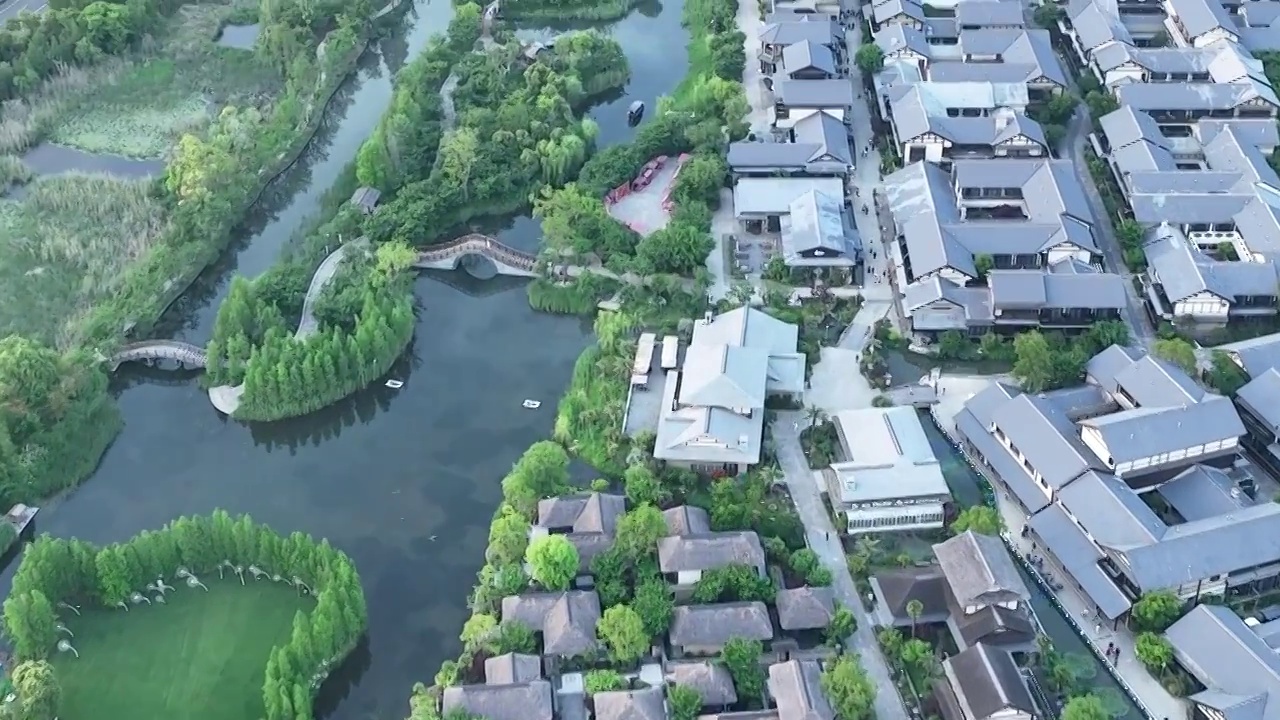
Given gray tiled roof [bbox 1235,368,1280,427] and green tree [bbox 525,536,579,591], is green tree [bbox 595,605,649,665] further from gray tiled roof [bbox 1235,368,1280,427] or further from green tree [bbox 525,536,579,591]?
gray tiled roof [bbox 1235,368,1280,427]

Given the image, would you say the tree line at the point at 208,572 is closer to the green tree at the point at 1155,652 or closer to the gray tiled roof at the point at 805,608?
the gray tiled roof at the point at 805,608

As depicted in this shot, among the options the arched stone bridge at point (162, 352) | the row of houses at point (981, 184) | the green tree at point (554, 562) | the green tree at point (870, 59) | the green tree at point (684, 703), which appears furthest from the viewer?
the green tree at point (870, 59)

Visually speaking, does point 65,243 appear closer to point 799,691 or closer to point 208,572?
point 208,572

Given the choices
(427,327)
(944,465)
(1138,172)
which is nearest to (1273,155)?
(1138,172)

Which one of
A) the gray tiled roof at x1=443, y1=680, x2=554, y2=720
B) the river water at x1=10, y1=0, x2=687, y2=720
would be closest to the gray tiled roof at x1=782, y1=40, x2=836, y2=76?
the river water at x1=10, y1=0, x2=687, y2=720

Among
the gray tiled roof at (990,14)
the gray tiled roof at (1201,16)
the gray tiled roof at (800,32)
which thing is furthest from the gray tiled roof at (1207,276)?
the gray tiled roof at (800,32)

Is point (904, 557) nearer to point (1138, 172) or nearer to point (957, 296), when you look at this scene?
point (957, 296)

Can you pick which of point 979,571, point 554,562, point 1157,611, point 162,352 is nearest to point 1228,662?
point 1157,611
